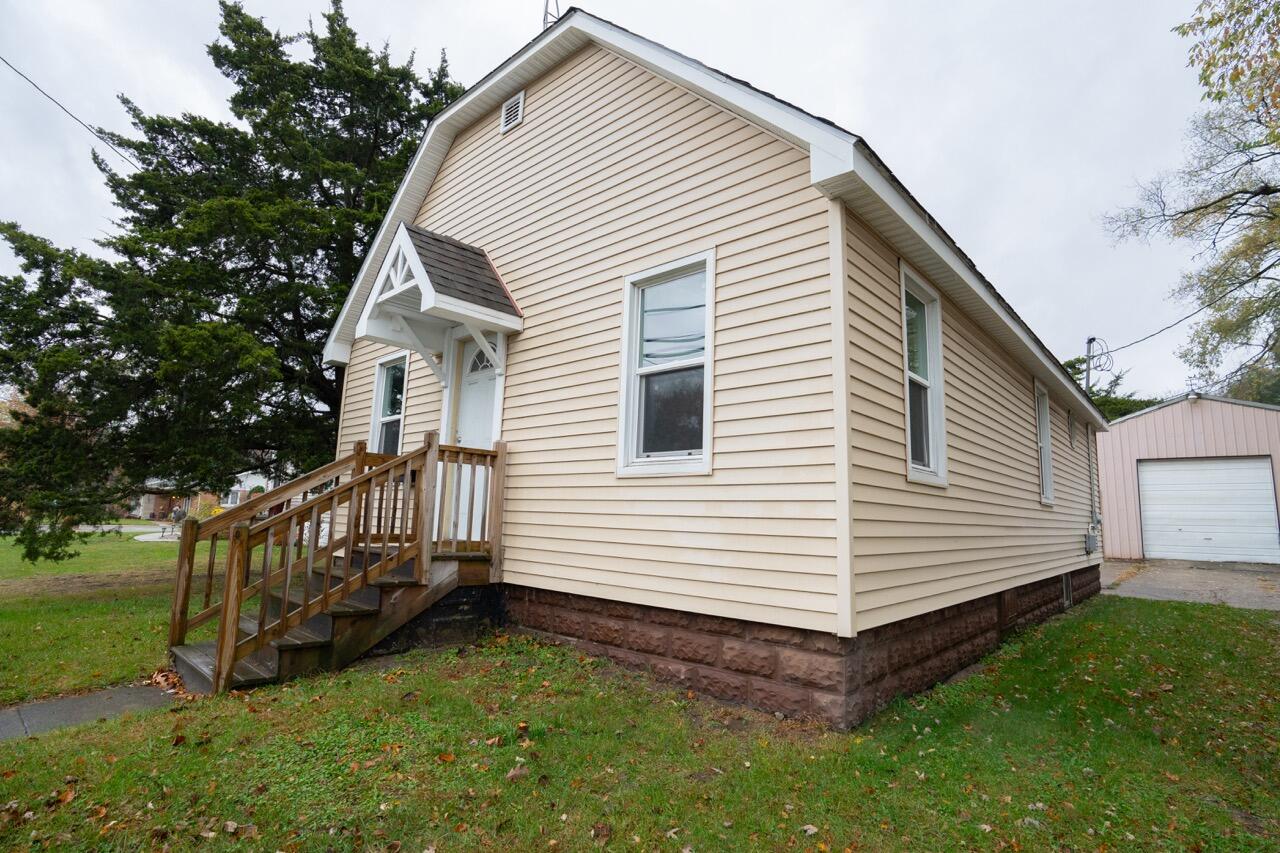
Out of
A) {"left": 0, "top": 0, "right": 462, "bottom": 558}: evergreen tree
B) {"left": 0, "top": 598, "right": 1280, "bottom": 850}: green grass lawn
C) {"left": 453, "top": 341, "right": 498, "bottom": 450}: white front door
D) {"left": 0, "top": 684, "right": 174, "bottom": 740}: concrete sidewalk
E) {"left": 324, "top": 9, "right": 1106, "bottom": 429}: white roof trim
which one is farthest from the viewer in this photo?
{"left": 0, "top": 0, "right": 462, "bottom": 558}: evergreen tree

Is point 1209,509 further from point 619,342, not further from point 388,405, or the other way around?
point 388,405

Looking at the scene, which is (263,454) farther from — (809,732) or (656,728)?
(809,732)

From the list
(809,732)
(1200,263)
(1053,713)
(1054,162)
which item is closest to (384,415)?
(809,732)

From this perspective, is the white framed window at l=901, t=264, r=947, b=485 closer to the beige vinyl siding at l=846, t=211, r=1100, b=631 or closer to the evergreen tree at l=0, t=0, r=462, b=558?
the beige vinyl siding at l=846, t=211, r=1100, b=631

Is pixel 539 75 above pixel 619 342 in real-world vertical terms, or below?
above

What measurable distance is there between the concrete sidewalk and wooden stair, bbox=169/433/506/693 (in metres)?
0.27

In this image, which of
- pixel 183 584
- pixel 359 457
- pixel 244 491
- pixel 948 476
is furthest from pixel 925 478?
pixel 244 491

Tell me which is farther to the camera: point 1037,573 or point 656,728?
point 1037,573

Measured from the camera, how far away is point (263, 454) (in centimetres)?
1125

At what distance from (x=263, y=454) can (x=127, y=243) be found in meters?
3.96

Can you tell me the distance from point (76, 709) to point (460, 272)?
4.62m

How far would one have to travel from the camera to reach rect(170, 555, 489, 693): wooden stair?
4598 millimetres

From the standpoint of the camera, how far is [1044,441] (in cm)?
934

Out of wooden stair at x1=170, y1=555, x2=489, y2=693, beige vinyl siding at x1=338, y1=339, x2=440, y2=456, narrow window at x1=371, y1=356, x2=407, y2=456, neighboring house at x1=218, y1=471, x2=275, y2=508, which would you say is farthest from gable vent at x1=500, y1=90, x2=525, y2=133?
neighboring house at x1=218, y1=471, x2=275, y2=508
